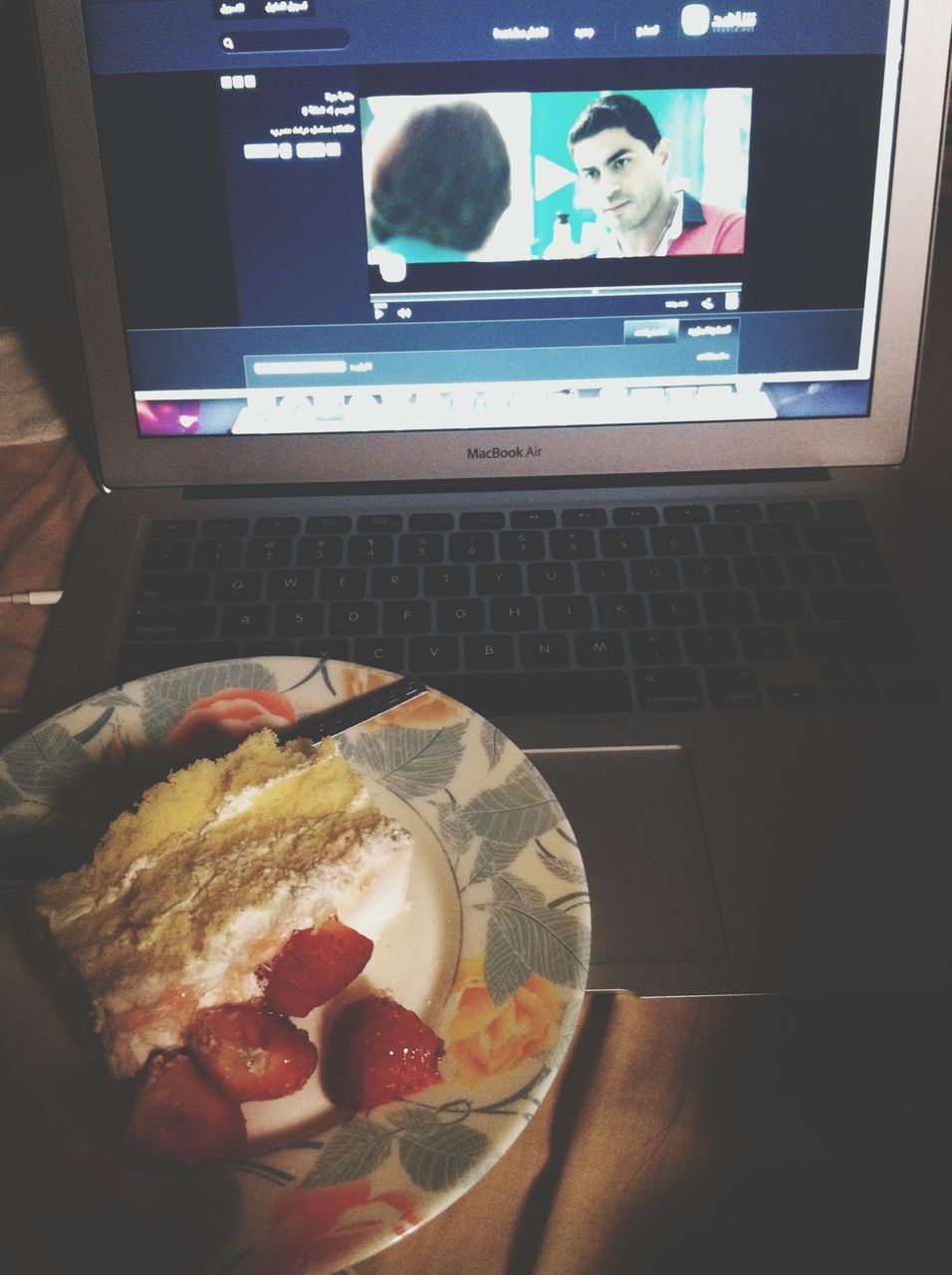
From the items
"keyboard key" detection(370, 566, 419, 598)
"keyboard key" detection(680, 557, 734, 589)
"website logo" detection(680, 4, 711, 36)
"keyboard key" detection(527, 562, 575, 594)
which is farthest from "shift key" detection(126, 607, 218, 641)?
"website logo" detection(680, 4, 711, 36)

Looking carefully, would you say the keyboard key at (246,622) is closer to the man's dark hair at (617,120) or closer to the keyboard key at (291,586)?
the keyboard key at (291,586)

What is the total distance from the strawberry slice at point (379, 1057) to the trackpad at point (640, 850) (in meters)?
0.10

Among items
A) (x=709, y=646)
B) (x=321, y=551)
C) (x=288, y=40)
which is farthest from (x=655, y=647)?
(x=288, y=40)

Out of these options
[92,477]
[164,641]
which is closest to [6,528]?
[92,477]

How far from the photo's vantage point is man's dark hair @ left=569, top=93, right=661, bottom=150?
25.6 inches

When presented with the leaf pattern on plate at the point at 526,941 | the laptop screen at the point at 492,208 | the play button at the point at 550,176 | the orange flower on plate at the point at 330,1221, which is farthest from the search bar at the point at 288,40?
the orange flower on plate at the point at 330,1221

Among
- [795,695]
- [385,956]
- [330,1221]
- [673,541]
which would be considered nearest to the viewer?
[330,1221]

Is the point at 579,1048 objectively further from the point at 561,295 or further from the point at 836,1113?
the point at 561,295

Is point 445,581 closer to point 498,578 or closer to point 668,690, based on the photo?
point 498,578

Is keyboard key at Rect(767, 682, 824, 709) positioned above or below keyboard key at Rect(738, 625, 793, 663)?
below

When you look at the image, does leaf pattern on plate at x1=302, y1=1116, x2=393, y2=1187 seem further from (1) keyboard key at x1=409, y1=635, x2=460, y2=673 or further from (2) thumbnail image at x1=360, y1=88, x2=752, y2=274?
(2) thumbnail image at x1=360, y1=88, x2=752, y2=274

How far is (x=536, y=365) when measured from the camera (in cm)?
71

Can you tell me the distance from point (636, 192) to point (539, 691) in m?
0.33

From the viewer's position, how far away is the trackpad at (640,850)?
47 centimetres
